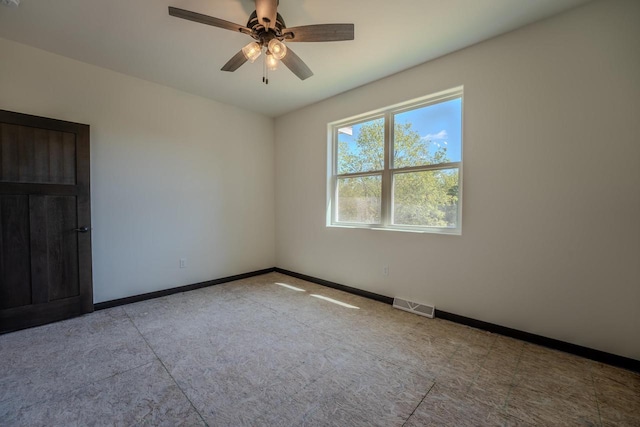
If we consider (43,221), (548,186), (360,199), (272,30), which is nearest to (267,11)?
(272,30)

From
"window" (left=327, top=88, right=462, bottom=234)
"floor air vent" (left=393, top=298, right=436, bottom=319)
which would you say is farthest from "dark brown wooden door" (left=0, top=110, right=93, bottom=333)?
"floor air vent" (left=393, top=298, right=436, bottom=319)

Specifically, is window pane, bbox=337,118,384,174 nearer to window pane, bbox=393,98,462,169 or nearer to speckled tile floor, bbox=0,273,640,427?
window pane, bbox=393,98,462,169

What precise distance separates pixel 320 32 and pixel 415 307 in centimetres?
287

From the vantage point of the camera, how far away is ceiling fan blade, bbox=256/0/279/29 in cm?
179

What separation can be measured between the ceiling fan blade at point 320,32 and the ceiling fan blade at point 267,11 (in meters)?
0.12

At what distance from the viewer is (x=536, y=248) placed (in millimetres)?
2373

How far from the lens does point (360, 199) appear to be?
3.81m

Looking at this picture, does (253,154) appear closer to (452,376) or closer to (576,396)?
(452,376)

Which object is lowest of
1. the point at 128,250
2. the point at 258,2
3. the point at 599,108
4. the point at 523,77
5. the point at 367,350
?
the point at 367,350

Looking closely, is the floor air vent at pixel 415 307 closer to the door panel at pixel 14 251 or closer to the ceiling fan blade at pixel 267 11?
the ceiling fan blade at pixel 267 11

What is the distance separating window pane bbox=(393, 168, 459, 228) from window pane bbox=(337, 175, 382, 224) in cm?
27

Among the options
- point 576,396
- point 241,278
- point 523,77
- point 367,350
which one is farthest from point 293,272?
point 523,77

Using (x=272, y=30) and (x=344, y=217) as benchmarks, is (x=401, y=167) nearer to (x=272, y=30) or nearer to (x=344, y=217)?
(x=344, y=217)

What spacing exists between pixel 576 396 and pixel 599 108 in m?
2.12
